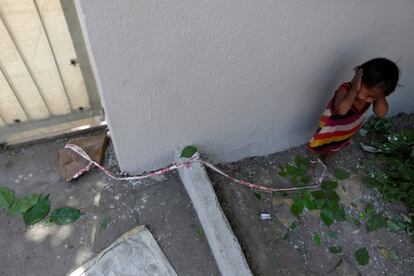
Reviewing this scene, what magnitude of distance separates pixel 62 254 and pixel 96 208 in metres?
0.33

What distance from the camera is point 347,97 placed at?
2.05 meters

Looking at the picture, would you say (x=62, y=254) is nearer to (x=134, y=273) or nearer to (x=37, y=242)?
(x=37, y=242)

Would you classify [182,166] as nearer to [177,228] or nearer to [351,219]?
[177,228]

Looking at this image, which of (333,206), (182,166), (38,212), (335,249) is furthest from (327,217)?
(38,212)

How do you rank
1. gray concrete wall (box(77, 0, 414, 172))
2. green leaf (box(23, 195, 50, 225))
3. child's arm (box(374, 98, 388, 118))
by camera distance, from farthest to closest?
child's arm (box(374, 98, 388, 118))
green leaf (box(23, 195, 50, 225))
gray concrete wall (box(77, 0, 414, 172))

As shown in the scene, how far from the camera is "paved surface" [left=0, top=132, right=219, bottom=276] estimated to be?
6.45ft

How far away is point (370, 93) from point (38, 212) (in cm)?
214

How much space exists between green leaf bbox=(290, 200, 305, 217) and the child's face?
813 millimetres

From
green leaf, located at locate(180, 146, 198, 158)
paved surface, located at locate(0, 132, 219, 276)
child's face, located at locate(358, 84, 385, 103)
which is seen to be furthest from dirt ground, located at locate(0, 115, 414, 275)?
child's face, located at locate(358, 84, 385, 103)

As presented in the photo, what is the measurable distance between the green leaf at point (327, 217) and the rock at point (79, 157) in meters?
A: 1.59

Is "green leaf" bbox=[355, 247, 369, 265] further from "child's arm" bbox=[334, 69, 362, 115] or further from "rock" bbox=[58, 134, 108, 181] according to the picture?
"rock" bbox=[58, 134, 108, 181]

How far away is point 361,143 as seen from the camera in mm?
2816

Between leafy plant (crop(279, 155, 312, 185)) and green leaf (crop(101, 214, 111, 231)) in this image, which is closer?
green leaf (crop(101, 214, 111, 231))

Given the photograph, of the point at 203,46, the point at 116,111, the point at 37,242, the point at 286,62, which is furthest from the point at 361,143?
the point at 37,242
